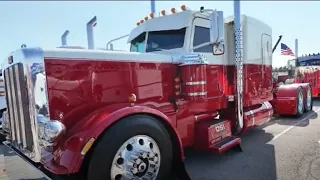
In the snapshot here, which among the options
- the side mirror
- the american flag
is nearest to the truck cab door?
the side mirror

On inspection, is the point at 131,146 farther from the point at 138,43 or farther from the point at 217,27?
the point at 138,43

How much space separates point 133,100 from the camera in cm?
338

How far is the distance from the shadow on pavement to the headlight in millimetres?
1976

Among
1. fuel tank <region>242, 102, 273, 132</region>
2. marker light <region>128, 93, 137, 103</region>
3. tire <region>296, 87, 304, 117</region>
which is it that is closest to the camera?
marker light <region>128, 93, 137, 103</region>

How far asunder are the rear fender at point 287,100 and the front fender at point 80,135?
6327 mm

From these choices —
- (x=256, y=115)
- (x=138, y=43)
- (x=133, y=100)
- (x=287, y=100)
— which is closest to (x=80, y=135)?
(x=133, y=100)

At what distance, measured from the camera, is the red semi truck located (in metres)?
2.86

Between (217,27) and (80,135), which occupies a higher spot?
(217,27)

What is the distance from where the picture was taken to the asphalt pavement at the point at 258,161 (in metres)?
3.84

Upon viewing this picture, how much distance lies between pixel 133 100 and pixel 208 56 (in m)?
1.80

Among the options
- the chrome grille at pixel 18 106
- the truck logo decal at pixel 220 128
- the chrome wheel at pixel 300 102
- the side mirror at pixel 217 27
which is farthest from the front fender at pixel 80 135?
the chrome wheel at pixel 300 102

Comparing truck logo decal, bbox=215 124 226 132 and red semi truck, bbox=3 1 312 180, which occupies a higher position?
red semi truck, bbox=3 1 312 180

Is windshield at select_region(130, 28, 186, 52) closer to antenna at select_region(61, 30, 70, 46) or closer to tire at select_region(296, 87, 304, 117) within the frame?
antenna at select_region(61, 30, 70, 46)

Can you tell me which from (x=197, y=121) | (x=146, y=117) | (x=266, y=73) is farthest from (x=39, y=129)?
(x=266, y=73)
